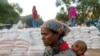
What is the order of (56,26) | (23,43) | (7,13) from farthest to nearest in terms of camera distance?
(7,13)
(23,43)
(56,26)

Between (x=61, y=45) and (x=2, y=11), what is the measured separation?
4974cm

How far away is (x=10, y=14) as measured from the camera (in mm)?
57219

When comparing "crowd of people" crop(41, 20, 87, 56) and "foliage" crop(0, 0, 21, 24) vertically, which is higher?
"crowd of people" crop(41, 20, 87, 56)

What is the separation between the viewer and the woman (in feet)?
7.86

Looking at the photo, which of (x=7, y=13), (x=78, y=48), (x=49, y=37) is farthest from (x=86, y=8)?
(x=49, y=37)

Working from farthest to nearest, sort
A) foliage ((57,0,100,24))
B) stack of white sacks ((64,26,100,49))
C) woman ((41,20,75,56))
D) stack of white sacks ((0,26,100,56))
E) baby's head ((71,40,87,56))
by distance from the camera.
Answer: foliage ((57,0,100,24)) → stack of white sacks ((64,26,100,49)) → stack of white sacks ((0,26,100,56)) → baby's head ((71,40,87,56)) → woman ((41,20,75,56))

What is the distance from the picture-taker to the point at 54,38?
7.93 feet

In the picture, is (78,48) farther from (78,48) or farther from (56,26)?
(56,26)

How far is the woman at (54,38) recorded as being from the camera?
239 cm

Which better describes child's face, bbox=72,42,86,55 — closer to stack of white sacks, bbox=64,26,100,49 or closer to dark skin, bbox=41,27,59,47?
dark skin, bbox=41,27,59,47

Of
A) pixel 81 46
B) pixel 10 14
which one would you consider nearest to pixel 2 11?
pixel 10 14

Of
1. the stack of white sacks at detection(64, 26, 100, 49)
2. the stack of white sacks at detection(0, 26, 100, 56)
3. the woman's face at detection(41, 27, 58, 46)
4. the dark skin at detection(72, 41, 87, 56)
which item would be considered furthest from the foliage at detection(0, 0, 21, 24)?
the woman's face at detection(41, 27, 58, 46)

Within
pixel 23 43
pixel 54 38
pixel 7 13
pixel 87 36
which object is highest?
pixel 54 38

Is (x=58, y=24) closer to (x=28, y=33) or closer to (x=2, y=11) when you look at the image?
(x=28, y=33)
